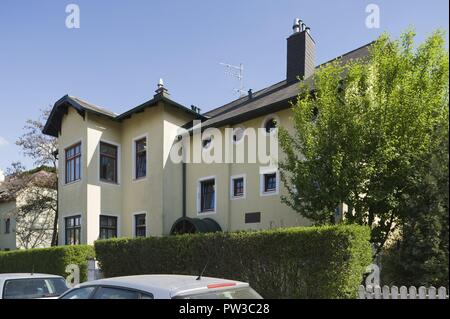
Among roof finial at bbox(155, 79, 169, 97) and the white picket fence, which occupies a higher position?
roof finial at bbox(155, 79, 169, 97)

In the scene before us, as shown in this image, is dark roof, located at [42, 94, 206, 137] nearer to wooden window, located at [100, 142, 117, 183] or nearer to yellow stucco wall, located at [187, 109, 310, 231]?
wooden window, located at [100, 142, 117, 183]

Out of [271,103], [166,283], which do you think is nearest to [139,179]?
[271,103]

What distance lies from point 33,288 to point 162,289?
566cm

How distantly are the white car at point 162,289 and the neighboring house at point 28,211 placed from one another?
80.7 feet

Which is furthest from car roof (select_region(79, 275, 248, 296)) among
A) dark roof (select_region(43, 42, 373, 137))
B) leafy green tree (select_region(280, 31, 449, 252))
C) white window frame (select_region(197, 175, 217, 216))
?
white window frame (select_region(197, 175, 217, 216))

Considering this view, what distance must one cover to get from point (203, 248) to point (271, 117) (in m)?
7.12

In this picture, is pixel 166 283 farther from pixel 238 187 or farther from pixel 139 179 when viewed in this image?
pixel 139 179

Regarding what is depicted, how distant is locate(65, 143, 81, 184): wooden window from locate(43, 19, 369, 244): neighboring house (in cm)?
5

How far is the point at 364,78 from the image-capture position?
12.6 metres

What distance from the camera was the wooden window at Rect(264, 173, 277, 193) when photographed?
1708 cm

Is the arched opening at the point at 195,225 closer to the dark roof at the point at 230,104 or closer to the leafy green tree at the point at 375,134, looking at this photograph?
the dark roof at the point at 230,104

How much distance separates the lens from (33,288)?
9.47 meters

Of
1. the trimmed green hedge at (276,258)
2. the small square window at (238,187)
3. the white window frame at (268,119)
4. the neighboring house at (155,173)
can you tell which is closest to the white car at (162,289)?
the trimmed green hedge at (276,258)
